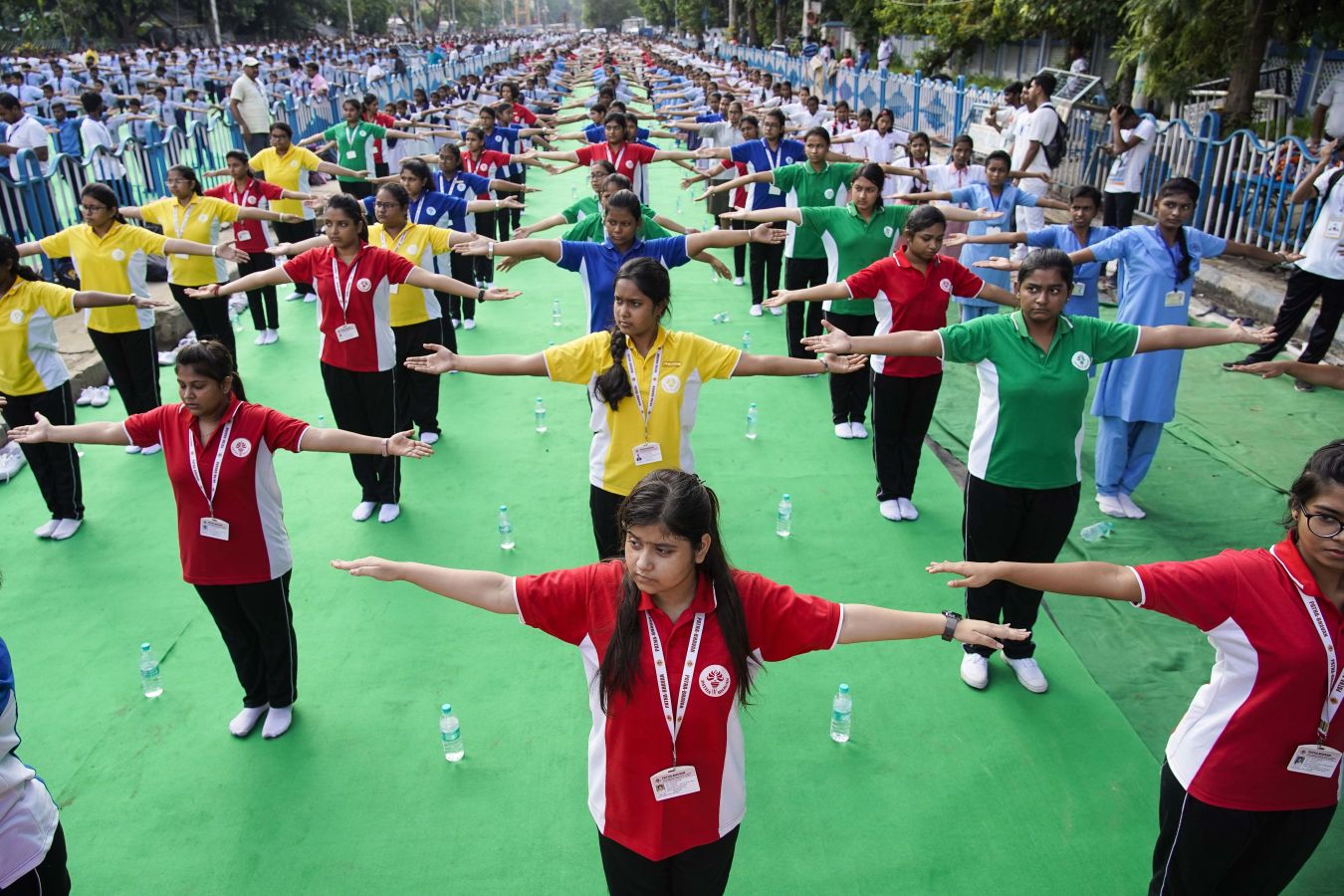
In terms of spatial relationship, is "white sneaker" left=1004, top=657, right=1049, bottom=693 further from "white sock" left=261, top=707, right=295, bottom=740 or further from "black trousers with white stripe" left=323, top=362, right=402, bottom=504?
"black trousers with white stripe" left=323, top=362, right=402, bottom=504

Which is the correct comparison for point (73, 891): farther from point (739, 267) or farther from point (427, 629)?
point (739, 267)

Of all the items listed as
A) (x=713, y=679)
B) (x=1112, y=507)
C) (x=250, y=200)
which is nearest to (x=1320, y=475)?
(x=713, y=679)

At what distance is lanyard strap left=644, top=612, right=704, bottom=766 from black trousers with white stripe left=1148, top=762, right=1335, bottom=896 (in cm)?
138

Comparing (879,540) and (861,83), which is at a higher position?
(861,83)

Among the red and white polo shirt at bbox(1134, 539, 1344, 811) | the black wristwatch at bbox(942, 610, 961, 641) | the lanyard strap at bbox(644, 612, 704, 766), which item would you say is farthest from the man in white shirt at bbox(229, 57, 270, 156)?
the red and white polo shirt at bbox(1134, 539, 1344, 811)

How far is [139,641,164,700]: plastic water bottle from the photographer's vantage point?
415cm

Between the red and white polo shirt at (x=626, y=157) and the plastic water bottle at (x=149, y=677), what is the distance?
620cm

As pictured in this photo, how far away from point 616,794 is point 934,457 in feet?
15.6

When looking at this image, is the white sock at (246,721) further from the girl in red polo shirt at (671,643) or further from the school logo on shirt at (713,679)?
the school logo on shirt at (713,679)

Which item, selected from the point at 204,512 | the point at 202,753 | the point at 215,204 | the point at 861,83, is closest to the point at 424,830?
the point at 202,753

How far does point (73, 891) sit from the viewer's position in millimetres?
3230

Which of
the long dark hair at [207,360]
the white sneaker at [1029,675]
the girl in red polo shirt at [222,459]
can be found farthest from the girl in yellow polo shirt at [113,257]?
the white sneaker at [1029,675]

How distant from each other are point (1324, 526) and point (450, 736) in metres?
3.03

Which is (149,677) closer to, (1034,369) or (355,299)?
(355,299)
